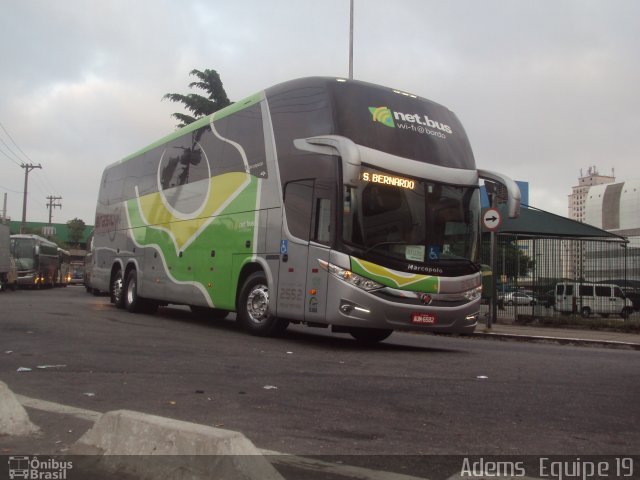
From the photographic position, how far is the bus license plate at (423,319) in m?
9.55

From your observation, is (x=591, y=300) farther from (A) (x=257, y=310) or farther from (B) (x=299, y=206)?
(B) (x=299, y=206)

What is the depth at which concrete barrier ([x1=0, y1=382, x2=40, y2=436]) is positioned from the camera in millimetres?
4355

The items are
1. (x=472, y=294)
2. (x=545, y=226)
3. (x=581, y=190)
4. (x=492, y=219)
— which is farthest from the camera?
(x=581, y=190)

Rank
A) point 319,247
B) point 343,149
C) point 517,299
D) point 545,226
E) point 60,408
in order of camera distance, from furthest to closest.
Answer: point 545,226
point 517,299
point 319,247
point 343,149
point 60,408

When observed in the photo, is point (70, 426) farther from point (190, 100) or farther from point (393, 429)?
point (190, 100)

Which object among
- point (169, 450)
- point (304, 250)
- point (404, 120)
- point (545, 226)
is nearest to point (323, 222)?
point (304, 250)

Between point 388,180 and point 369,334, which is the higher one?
point 388,180

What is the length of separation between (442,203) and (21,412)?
706 cm

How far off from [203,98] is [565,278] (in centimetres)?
2145

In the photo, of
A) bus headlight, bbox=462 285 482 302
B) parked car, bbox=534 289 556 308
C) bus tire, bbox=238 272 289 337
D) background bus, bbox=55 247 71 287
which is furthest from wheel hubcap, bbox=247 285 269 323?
background bus, bbox=55 247 71 287

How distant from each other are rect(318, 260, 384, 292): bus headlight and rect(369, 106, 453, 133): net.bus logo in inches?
96.2

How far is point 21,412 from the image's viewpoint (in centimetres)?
448

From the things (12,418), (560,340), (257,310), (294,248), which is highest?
(294,248)

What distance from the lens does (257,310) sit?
436 inches
